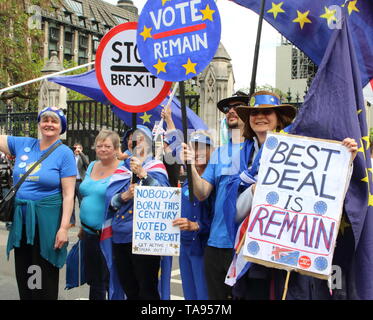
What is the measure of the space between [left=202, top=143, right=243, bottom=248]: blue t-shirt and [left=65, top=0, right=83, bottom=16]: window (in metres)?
72.7

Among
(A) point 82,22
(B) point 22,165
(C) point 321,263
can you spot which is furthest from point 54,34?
(C) point 321,263

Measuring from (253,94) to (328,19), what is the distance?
38.7 inches

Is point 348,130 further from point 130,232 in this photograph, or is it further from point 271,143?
point 130,232

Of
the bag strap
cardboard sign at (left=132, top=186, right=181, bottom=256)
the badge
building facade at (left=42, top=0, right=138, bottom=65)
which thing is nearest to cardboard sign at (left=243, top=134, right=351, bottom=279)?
cardboard sign at (left=132, top=186, right=181, bottom=256)

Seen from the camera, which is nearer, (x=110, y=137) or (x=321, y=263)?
(x=321, y=263)

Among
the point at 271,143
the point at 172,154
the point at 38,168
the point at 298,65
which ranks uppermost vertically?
the point at 298,65

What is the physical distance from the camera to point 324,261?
2734 mm

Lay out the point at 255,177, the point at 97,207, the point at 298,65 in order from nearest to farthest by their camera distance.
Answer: the point at 255,177 < the point at 97,207 < the point at 298,65

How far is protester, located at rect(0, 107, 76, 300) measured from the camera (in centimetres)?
414

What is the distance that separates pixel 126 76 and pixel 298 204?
1.82 metres

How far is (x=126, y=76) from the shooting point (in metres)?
3.98

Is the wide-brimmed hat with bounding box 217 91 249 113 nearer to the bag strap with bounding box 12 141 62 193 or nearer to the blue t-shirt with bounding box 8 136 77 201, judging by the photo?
the blue t-shirt with bounding box 8 136 77 201

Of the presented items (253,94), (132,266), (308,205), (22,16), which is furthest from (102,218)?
(22,16)

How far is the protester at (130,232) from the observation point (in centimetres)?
410
